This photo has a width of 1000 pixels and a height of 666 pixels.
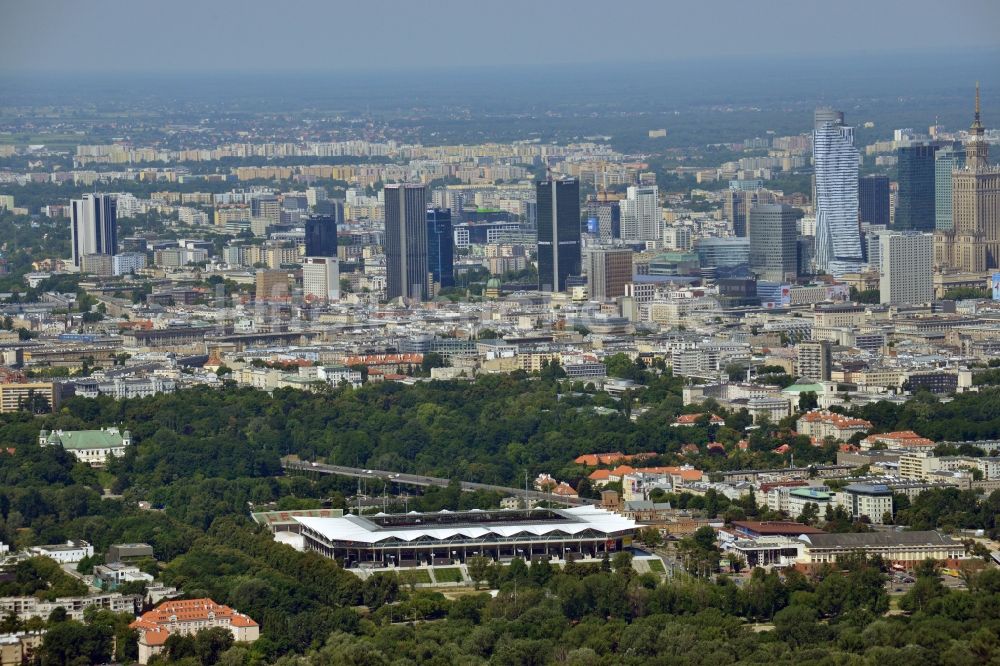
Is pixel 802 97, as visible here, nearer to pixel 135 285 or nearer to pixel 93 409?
pixel 135 285

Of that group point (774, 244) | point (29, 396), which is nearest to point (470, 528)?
point (29, 396)

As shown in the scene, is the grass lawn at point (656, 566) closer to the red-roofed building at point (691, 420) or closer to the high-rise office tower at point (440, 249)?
the red-roofed building at point (691, 420)

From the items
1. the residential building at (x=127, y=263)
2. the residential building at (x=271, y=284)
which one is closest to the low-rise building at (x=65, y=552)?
the residential building at (x=271, y=284)

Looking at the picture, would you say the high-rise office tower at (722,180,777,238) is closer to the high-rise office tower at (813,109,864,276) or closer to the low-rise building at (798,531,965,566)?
the high-rise office tower at (813,109,864,276)

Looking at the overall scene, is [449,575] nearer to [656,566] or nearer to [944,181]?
[656,566]

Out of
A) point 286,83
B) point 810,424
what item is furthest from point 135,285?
point 286,83

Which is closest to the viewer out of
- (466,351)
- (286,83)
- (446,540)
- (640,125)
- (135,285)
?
(446,540)

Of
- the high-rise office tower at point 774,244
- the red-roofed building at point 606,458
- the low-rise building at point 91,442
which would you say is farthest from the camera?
the high-rise office tower at point 774,244
